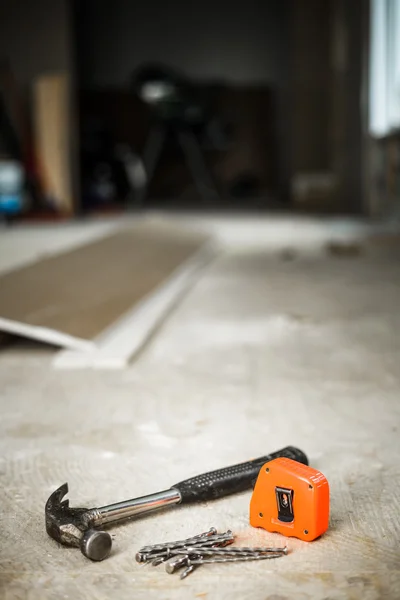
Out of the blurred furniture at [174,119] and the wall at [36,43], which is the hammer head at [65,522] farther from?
the blurred furniture at [174,119]

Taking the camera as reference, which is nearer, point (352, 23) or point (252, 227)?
point (252, 227)

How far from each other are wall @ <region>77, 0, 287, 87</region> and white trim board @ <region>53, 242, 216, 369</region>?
25.2 feet

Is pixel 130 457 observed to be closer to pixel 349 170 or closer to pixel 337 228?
pixel 337 228

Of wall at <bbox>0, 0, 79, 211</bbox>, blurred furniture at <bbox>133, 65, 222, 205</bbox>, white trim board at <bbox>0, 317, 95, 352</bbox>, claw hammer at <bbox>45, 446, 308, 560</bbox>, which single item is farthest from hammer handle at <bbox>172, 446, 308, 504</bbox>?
blurred furniture at <bbox>133, 65, 222, 205</bbox>

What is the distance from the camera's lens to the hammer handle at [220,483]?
3.90 feet

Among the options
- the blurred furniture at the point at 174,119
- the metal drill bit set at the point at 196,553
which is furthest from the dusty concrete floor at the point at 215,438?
the blurred furniture at the point at 174,119

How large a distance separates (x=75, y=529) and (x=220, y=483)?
0.90 feet

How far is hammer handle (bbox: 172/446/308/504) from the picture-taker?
119 centimetres

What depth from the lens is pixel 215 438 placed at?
152 centimetres

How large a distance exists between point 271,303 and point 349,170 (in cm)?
461

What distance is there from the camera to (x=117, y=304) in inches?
103

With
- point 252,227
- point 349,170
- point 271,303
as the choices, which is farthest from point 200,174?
point 271,303

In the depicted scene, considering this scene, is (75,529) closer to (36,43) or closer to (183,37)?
(36,43)

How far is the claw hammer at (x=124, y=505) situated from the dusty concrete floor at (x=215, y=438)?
23 mm
